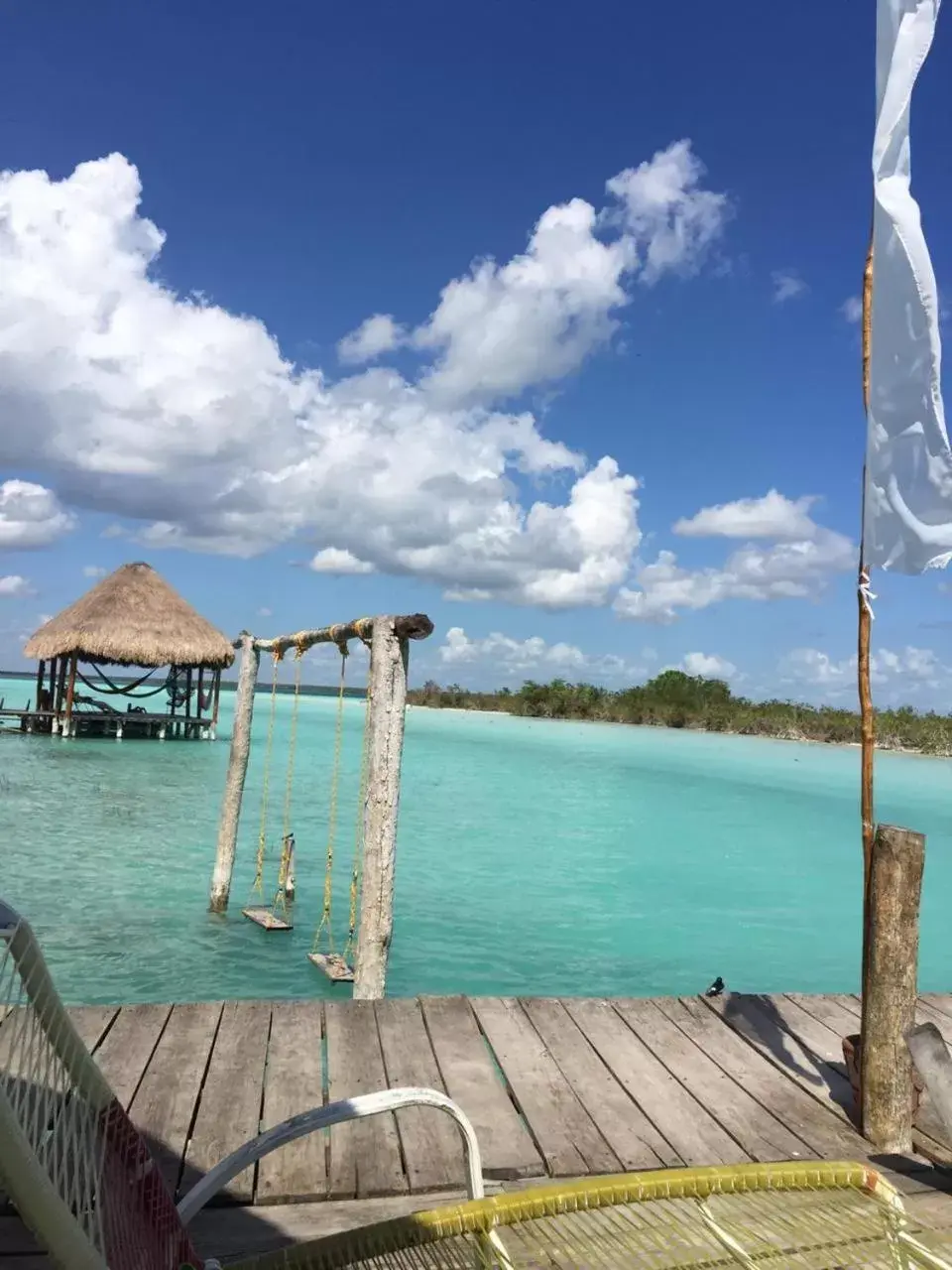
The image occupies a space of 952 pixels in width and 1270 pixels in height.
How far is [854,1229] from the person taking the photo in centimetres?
193

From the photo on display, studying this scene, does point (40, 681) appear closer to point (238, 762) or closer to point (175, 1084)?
point (238, 762)

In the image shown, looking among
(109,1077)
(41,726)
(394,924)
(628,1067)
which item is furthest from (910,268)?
(41,726)

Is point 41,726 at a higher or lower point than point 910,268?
lower

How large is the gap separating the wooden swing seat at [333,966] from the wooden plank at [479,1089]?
2442mm

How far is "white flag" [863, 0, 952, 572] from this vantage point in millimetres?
2920

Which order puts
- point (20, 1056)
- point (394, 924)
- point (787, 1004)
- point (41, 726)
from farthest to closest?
point (41, 726)
point (394, 924)
point (787, 1004)
point (20, 1056)

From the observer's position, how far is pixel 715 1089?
3312mm

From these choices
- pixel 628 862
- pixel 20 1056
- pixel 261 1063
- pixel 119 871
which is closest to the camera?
pixel 20 1056

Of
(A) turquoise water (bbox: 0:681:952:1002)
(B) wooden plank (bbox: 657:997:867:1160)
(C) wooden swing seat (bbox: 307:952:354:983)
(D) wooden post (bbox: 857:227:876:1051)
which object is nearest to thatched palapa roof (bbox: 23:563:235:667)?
(A) turquoise water (bbox: 0:681:952:1002)

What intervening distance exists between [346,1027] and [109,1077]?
2.93 ft

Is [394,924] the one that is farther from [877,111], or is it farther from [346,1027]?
[877,111]

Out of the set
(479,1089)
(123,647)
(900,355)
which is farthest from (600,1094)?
(123,647)

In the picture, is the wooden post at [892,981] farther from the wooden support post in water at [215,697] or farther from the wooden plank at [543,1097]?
the wooden support post in water at [215,697]

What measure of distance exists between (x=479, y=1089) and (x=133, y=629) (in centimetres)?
2002
